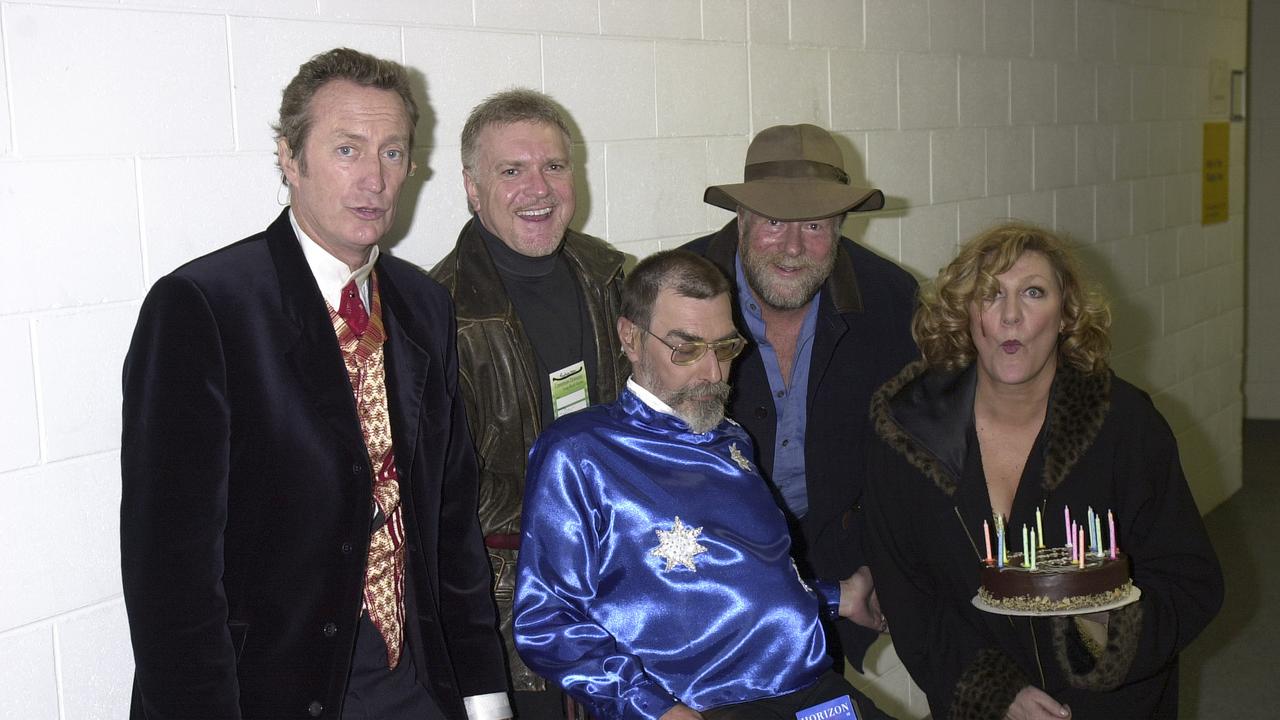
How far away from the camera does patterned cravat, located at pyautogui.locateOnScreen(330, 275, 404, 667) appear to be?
1.79m

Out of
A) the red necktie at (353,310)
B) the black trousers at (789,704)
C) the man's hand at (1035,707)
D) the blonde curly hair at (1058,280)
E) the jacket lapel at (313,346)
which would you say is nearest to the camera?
the jacket lapel at (313,346)

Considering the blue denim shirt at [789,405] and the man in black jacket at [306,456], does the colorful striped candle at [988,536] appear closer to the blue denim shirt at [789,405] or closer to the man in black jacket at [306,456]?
the blue denim shirt at [789,405]

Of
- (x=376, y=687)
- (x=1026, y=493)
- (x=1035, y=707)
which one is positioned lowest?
(x=1035, y=707)

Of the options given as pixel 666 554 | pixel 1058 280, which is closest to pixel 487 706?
pixel 666 554

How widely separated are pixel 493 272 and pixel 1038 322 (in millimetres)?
991

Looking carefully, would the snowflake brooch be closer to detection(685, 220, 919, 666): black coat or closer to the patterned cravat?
the patterned cravat

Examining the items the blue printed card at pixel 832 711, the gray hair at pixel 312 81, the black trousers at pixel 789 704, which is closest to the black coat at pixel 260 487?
the gray hair at pixel 312 81

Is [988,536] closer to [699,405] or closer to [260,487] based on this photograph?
[699,405]

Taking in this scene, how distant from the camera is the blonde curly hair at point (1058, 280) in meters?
2.29

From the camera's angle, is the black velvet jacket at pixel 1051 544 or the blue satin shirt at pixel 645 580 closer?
the blue satin shirt at pixel 645 580

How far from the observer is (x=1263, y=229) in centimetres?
850

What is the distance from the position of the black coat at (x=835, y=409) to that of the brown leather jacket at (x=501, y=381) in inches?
16.3

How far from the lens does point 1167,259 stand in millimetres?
5934

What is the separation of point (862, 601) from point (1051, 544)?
39 centimetres
